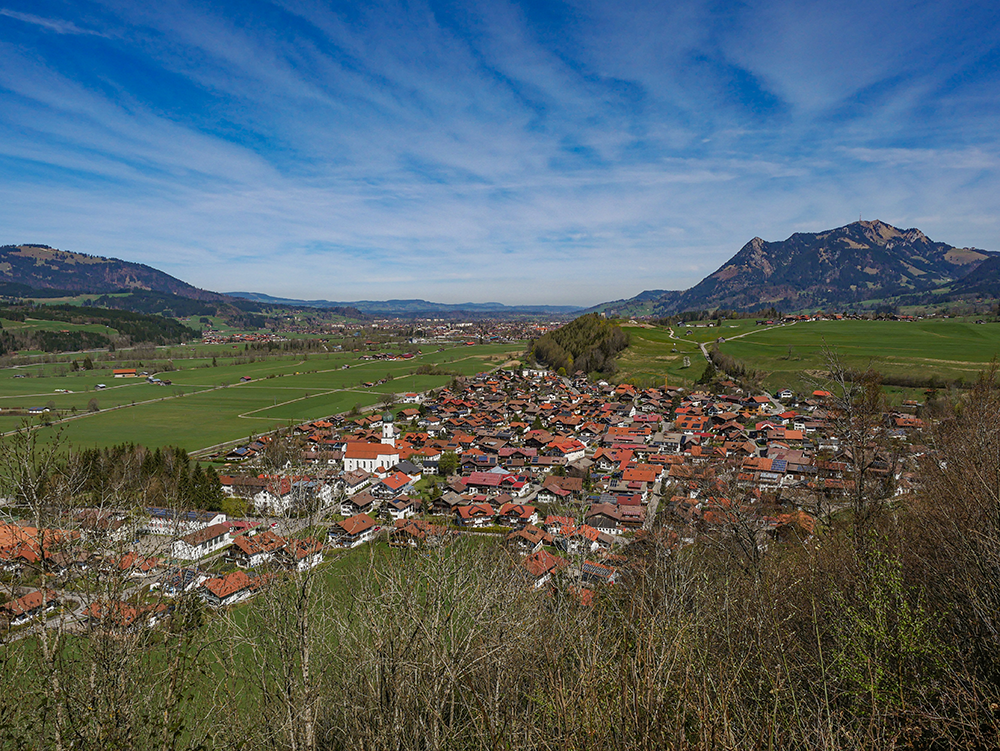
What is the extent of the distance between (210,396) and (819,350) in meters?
88.9

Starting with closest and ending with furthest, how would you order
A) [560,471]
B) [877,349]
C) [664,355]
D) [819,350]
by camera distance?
[560,471]
[819,350]
[877,349]
[664,355]

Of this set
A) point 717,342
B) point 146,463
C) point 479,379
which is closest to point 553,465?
point 146,463

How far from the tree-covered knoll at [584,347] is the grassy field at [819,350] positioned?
115 inches

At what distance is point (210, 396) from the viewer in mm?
70750

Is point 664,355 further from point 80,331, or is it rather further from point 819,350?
point 80,331

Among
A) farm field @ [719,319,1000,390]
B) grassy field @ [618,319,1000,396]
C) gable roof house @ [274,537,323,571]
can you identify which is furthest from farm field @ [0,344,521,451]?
farm field @ [719,319,1000,390]

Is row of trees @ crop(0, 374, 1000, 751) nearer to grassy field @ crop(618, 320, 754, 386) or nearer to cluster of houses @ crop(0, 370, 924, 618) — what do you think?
cluster of houses @ crop(0, 370, 924, 618)

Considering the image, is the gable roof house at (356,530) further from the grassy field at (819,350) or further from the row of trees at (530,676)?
the grassy field at (819,350)

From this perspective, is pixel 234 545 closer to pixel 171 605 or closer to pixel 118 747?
pixel 171 605

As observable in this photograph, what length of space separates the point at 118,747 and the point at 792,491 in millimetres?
30898

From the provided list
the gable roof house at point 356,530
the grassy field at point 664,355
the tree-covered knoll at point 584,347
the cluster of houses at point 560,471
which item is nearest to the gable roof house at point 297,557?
the cluster of houses at point 560,471

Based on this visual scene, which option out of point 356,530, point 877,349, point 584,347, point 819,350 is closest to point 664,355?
point 584,347

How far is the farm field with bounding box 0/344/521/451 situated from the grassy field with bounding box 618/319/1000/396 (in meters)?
34.3

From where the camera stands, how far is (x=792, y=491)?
27266mm
